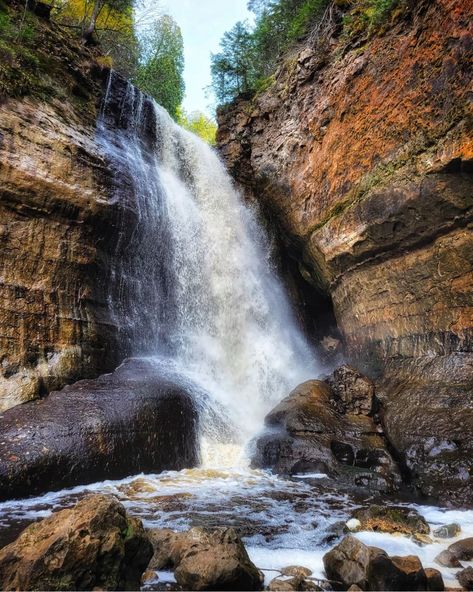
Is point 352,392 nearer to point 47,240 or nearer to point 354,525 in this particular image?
point 354,525

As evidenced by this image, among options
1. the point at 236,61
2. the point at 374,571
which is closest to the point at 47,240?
the point at 374,571

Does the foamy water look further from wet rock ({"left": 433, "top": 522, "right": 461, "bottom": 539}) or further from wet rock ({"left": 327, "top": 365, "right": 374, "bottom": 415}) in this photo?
wet rock ({"left": 327, "top": 365, "right": 374, "bottom": 415})

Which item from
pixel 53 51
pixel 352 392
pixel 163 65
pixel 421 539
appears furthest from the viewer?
pixel 163 65

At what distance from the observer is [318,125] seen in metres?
12.3

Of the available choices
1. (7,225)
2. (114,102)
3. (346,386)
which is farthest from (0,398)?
(114,102)

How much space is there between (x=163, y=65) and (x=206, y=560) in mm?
28533

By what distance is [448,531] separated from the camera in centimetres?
443

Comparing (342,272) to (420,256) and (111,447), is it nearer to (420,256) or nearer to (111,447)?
(420,256)

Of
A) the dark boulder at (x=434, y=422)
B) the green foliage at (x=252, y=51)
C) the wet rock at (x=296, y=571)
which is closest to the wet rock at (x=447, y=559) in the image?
the wet rock at (x=296, y=571)

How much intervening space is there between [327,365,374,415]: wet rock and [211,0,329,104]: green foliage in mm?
14590

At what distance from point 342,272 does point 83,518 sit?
32.7ft

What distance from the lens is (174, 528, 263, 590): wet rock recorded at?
305 cm

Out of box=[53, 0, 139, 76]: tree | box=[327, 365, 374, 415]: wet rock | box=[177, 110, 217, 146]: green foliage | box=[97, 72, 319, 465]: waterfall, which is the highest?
box=[177, 110, 217, 146]: green foliage

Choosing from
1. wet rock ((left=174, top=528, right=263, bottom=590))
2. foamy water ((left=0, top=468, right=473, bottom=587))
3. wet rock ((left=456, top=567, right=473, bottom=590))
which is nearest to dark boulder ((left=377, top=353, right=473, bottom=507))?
foamy water ((left=0, top=468, right=473, bottom=587))
